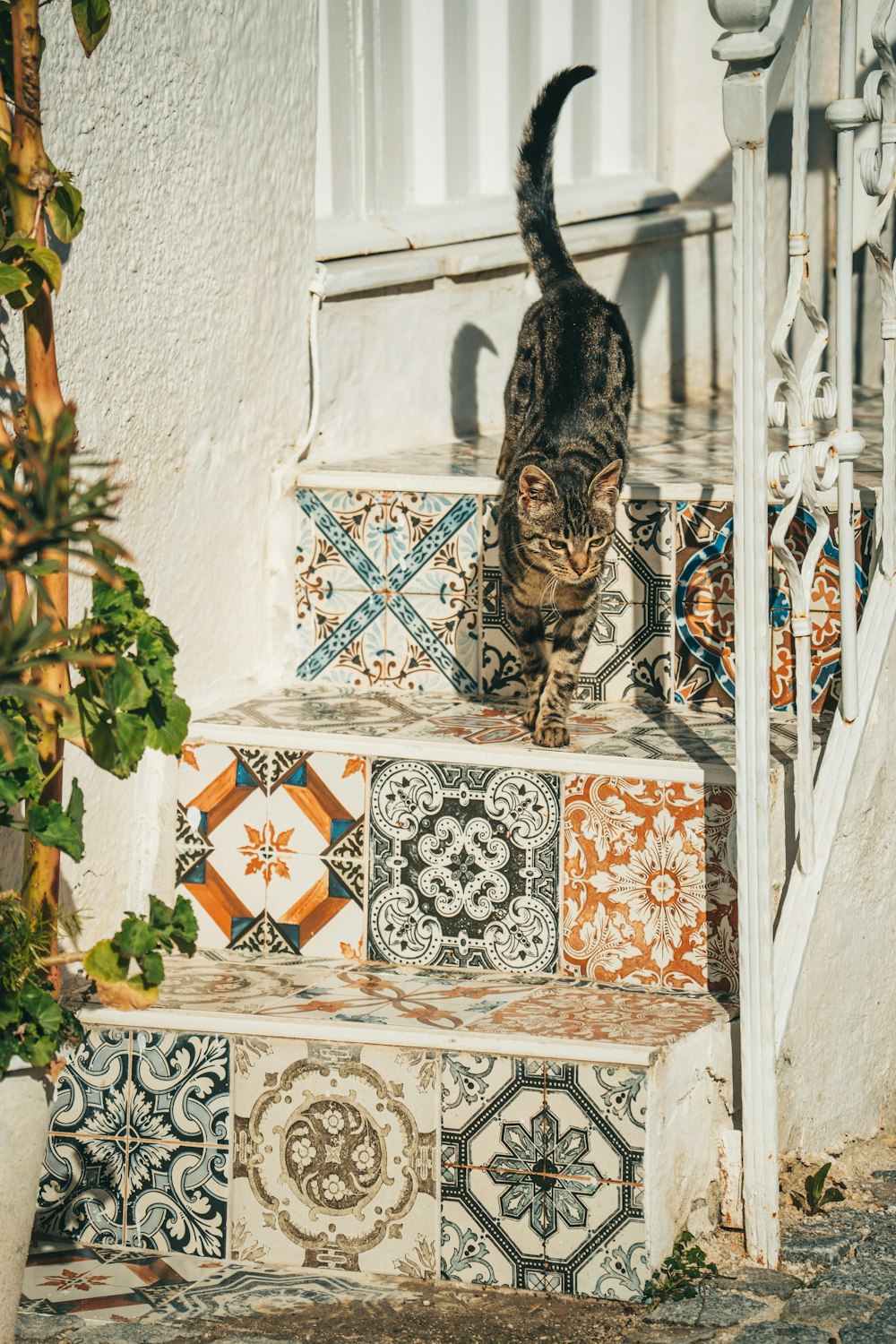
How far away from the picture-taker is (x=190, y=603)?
143 inches

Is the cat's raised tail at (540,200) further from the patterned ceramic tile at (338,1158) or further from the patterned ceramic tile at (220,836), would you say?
the patterned ceramic tile at (338,1158)

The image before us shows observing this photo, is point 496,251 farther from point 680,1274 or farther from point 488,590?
point 680,1274

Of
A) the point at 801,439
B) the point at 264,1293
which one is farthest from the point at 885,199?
the point at 264,1293

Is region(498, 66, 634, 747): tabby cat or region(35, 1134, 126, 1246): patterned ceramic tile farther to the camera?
region(498, 66, 634, 747): tabby cat

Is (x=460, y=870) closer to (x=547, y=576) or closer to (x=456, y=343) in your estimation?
(x=547, y=576)

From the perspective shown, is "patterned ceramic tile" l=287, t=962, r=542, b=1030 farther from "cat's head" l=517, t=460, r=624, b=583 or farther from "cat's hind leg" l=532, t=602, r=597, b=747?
"cat's head" l=517, t=460, r=624, b=583

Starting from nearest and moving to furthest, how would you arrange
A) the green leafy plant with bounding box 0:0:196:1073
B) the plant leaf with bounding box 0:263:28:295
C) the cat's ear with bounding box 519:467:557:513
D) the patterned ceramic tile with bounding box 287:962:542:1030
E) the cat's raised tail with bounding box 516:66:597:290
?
the green leafy plant with bounding box 0:0:196:1073
the plant leaf with bounding box 0:263:28:295
the patterned ceramic tile with bounding box 287:962:542:1030
the cat's ear with bounding box 519:467:557:513
the cat's raised tail with bounding box 516:66:597:290

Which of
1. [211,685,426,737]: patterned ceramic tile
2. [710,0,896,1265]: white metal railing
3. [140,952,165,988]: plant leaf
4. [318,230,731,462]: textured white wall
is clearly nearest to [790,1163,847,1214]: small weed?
[710,0,896,1265]: white metal railing

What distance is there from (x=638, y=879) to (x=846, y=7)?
159 cm

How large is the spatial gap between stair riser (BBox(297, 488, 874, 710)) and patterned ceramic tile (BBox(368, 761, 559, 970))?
0.59 m

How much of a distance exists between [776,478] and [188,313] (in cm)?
135

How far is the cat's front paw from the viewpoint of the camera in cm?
333

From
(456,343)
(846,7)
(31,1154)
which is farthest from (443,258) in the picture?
(31,1154)

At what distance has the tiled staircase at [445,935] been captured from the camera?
2842 millimetres
